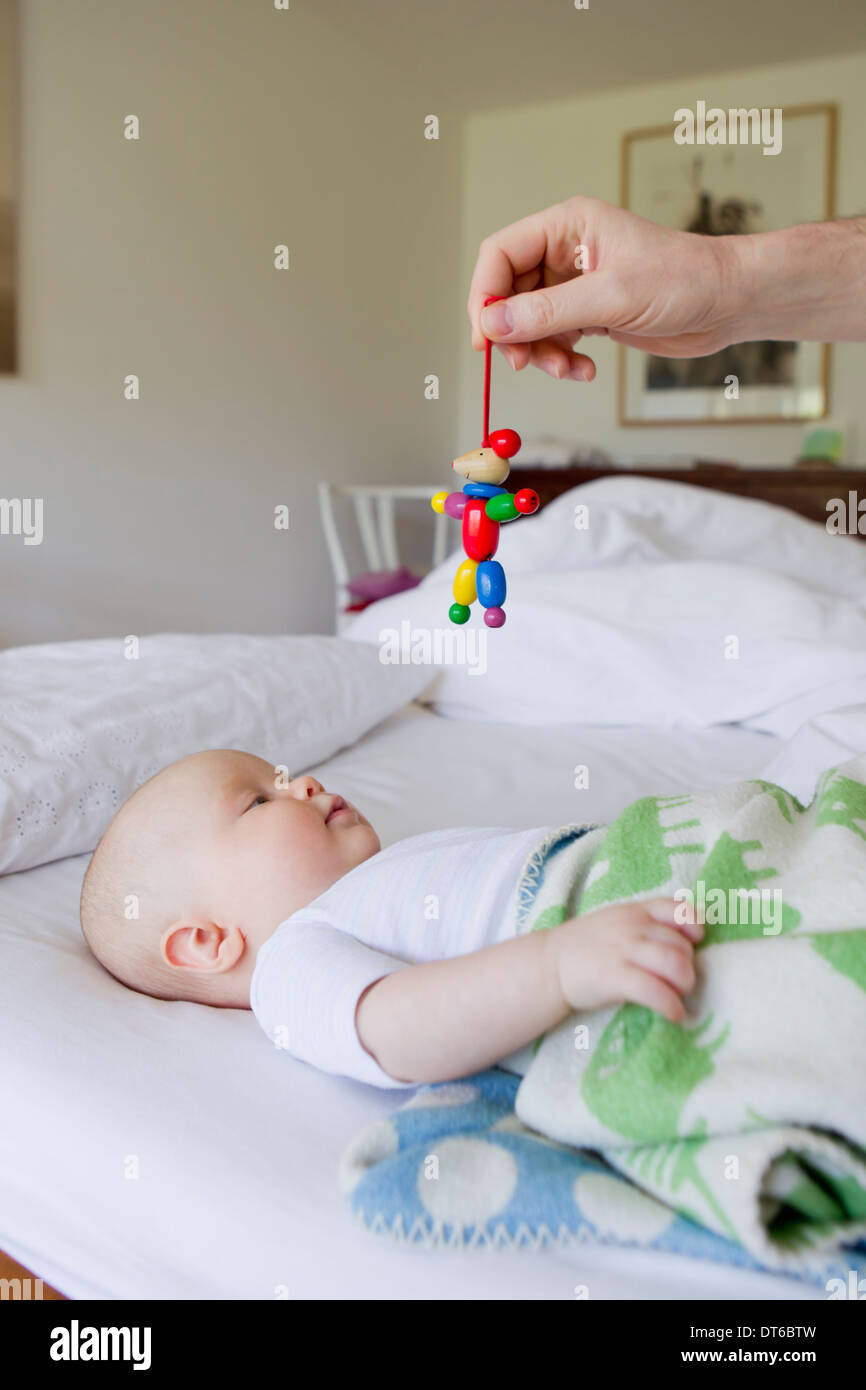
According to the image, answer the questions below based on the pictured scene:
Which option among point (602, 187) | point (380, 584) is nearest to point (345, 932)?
point (380, 584)

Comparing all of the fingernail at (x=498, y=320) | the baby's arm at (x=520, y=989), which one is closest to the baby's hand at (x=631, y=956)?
the baby's arm at (x=520, y=989)

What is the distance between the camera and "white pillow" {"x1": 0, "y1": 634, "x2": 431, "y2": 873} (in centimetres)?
120

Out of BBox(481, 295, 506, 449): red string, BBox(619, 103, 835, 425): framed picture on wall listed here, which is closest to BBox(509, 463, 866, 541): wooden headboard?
BBox(619, 103, 835, 425): framed picture on wall

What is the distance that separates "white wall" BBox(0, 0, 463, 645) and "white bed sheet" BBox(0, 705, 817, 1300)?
2.68 m

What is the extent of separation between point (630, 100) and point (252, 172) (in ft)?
5.84

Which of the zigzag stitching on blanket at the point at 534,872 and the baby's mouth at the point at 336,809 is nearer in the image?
the zigzag stitching on blanket at the point at 534,872

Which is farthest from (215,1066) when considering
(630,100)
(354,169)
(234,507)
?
(630,100)

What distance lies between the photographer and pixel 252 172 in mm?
4070

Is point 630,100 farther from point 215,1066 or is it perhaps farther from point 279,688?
point 215,1066

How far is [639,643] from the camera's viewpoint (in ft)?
5.97

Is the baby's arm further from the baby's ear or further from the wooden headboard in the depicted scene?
the wooden headboard

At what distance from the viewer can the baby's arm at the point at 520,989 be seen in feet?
2.12

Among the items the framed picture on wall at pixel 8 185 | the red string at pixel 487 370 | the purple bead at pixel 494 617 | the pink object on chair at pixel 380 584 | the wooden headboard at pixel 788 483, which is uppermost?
the framed picture on wall at pixel 8 185

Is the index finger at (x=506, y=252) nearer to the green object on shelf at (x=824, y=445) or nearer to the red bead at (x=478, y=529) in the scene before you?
the red bead at (x=478, y=529)
